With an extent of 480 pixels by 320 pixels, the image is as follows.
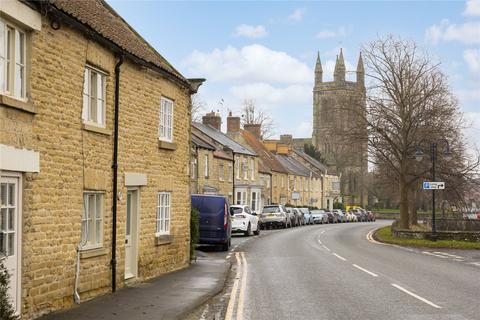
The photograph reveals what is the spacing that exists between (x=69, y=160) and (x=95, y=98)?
5.96 ft

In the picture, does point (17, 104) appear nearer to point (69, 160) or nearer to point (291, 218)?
point (69, 160)

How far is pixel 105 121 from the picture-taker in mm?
12562

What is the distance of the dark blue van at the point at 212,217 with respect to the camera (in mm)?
24625

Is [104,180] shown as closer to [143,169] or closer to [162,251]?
[143,169]

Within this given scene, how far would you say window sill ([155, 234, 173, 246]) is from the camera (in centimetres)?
1541

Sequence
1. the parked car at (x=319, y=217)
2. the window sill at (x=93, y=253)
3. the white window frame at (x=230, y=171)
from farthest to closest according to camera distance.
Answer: the parked car at (x=319, y=217)
the white window frame at (x=230, y=171)
the window sill at (x=93, y=253)

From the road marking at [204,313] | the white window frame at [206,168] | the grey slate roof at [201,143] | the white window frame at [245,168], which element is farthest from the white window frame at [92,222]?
the white window frame at [245,168]

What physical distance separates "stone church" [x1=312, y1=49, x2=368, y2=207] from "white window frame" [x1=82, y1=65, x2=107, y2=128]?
26602 millimetres

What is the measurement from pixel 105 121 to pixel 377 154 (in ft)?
92.8

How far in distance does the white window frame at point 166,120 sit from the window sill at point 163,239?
2.40 metres

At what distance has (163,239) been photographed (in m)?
15.8

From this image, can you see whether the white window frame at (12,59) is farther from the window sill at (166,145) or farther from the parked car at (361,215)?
the parked car at (361,215)

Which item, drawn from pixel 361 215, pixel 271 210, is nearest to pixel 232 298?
pixel 271 210

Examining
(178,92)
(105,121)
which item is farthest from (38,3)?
(178,92)
